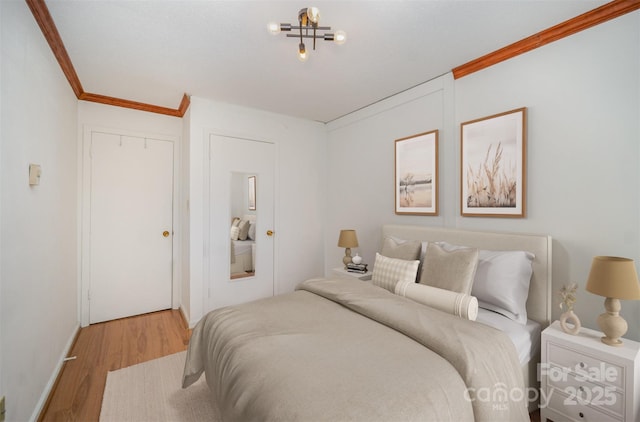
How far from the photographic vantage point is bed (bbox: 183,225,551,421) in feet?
3.48

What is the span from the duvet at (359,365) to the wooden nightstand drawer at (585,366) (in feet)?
1.52

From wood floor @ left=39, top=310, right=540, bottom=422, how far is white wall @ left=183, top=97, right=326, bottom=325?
0.33 metres

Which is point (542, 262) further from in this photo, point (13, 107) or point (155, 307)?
point (155, 307)

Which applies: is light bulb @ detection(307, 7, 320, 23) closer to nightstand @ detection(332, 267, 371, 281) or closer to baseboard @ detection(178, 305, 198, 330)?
nightstand @ detection(332, 267, 371, 281)

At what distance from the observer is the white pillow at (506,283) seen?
1879 millimetres

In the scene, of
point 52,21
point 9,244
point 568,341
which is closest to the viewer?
point 9,244

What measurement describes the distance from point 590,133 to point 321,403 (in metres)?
2.29

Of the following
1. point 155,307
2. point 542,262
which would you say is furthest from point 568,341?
point 155,307

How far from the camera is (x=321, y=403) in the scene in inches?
40.2

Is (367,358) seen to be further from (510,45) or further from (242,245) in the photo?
(242,245)

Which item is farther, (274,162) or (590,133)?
(274,162)

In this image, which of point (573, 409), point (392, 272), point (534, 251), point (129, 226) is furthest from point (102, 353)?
point (534, 251)

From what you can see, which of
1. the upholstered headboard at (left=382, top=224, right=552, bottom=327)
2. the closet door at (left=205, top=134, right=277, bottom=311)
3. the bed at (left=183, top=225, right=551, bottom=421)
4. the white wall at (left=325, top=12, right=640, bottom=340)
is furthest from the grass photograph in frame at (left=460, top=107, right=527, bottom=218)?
the closet door at (left=205, top=134, right=277, bottom=311)

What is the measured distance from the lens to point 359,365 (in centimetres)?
124
